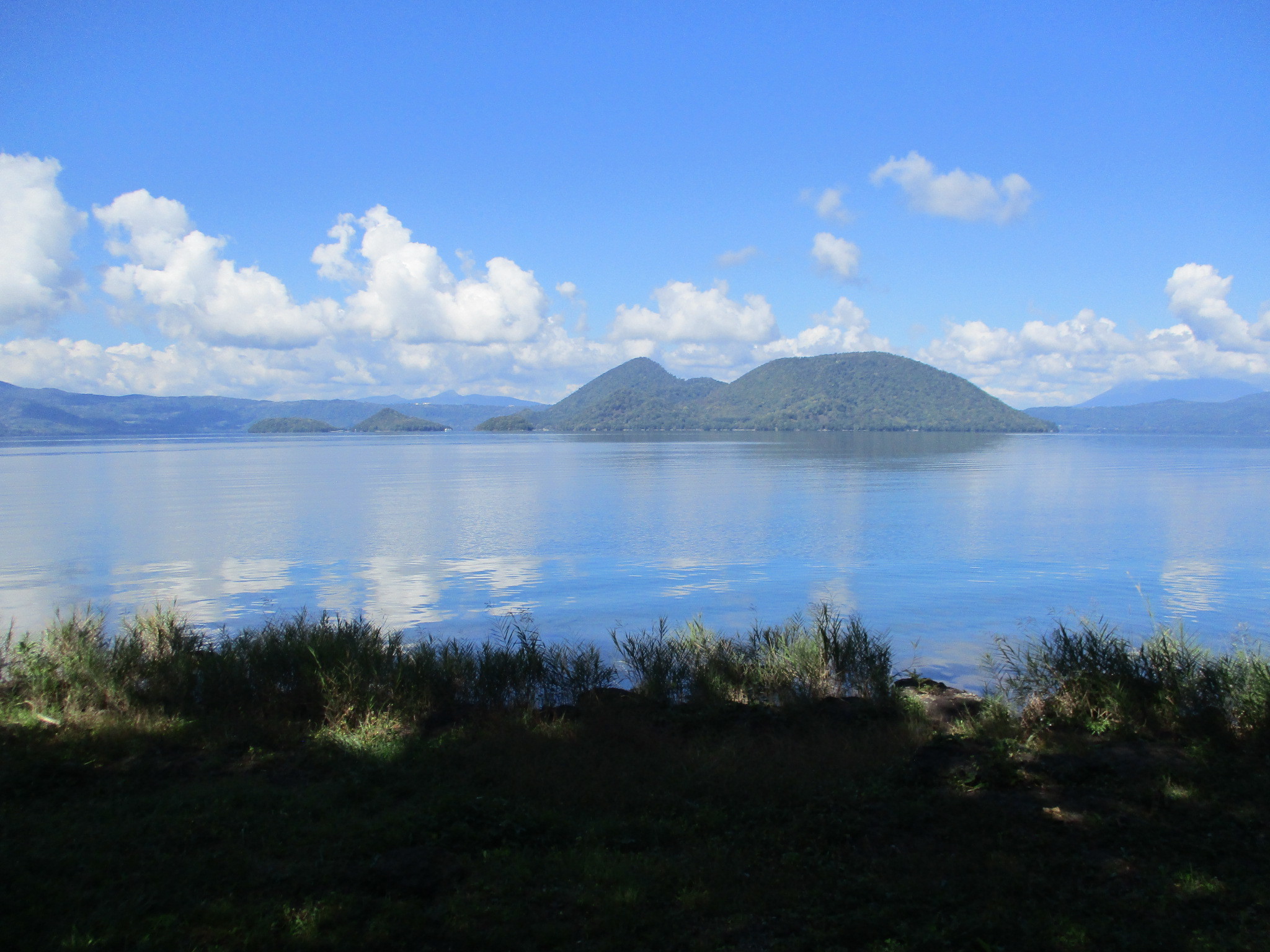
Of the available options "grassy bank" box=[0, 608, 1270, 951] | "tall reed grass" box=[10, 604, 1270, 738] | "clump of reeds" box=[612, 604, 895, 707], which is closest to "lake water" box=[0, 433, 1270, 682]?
"clump of reeds" box=[612, 604, 895, 707]

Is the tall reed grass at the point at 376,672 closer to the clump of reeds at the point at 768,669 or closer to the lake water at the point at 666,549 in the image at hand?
the clump of reeds at the point at 768,669

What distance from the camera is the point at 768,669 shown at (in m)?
11.1

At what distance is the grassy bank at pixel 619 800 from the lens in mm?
5000

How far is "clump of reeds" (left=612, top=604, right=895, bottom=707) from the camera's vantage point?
35.1 feet

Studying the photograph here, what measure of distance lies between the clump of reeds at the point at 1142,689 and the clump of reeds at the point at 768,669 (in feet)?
5.65

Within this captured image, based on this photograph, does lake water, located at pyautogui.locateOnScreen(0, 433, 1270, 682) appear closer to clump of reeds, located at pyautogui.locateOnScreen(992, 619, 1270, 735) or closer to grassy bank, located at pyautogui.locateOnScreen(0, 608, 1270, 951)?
clump of reeds, located at pyautogui.locateOnScreen(992, 619, 1270, 735)

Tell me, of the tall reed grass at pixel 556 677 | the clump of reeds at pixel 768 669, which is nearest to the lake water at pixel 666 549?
the clump of reeds at pixel 768 669

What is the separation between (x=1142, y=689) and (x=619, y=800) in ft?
20.1

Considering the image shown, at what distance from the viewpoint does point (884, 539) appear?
90.4 ft

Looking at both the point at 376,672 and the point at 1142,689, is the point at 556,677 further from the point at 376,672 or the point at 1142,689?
the point at 1142,689

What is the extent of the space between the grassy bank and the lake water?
4.55m

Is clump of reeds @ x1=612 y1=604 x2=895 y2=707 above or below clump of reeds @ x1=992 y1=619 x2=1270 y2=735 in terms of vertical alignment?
below

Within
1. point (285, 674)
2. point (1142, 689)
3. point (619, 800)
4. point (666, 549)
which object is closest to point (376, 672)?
point (285, 674)

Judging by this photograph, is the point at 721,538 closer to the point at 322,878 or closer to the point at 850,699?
the point at 850,699
